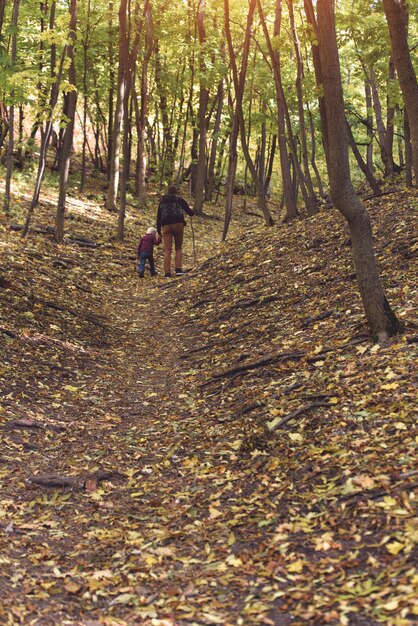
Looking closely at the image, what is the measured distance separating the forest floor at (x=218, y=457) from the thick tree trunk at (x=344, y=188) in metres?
0.32

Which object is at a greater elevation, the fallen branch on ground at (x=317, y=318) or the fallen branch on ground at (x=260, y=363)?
the fallen branch on ground at (x=317, y=318)

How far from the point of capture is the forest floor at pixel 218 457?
3.55 meters

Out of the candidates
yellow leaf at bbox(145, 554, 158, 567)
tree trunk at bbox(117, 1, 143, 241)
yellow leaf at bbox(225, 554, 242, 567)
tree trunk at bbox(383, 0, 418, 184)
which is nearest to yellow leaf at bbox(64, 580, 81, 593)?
yellow leaf at bbox(145, 554, 158, 567)

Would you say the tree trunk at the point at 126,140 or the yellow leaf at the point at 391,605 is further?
the tree trunk at the point at 126,140

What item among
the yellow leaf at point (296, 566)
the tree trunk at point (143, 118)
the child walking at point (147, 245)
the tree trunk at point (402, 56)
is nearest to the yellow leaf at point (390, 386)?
the yellow leaf at point (296, 566)

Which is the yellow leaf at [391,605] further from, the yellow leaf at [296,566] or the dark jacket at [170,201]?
the dark jacket at [170,201]

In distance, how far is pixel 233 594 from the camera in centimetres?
358

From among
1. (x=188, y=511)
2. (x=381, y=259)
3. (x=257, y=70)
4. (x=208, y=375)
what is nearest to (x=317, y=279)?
(x=381, y=259)

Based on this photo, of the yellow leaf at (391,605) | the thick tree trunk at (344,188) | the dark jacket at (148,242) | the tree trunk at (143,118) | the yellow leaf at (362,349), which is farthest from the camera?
the tree trunk at (143,118)

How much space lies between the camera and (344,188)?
6.61 meters

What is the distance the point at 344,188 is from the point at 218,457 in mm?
3144

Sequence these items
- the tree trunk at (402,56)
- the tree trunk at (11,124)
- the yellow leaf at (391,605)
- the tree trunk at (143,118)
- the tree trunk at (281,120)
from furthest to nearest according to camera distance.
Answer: the tree trunk at (143,118) → the tree trunk at (281,120) → the tree trunk at (11,124) → the tree trunk at (402,56) → the yellow leaf at (391,605)

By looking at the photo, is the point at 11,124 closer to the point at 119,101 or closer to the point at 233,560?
the point at 119,101

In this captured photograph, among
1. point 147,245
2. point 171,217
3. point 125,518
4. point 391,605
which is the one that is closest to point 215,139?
point 147,245
